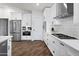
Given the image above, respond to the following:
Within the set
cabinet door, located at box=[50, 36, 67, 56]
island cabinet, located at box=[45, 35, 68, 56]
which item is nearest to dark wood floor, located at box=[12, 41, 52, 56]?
island cabinet, located at box=[45, 35, 68, 56]

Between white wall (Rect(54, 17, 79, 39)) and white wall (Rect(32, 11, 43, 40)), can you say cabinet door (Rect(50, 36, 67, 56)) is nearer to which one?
white wall (Rect(54, 17, 79, 39))

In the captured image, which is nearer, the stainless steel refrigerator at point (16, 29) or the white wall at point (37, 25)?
the stainless steel refrigerator at point (16, 29)

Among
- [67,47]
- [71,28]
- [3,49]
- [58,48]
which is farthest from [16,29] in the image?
[67,47]

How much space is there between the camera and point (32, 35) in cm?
913

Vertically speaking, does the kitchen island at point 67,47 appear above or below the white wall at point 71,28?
below

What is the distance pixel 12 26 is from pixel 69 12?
6.02 m

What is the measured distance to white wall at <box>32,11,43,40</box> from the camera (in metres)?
9.25

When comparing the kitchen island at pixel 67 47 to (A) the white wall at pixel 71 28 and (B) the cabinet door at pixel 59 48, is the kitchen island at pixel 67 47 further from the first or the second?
(A) the white wall at pixel 71 28

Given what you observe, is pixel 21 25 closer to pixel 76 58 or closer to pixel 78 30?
pixel 78 30

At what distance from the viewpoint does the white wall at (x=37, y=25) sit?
925cm

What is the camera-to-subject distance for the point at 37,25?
9.30m

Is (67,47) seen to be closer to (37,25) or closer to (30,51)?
(30,51)

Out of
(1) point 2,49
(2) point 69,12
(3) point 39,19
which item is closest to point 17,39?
(3) point 39,19

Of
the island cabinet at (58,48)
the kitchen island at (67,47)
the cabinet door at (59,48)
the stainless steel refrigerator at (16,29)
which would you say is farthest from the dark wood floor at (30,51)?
the stainless steel refrigerator at (16,29)
